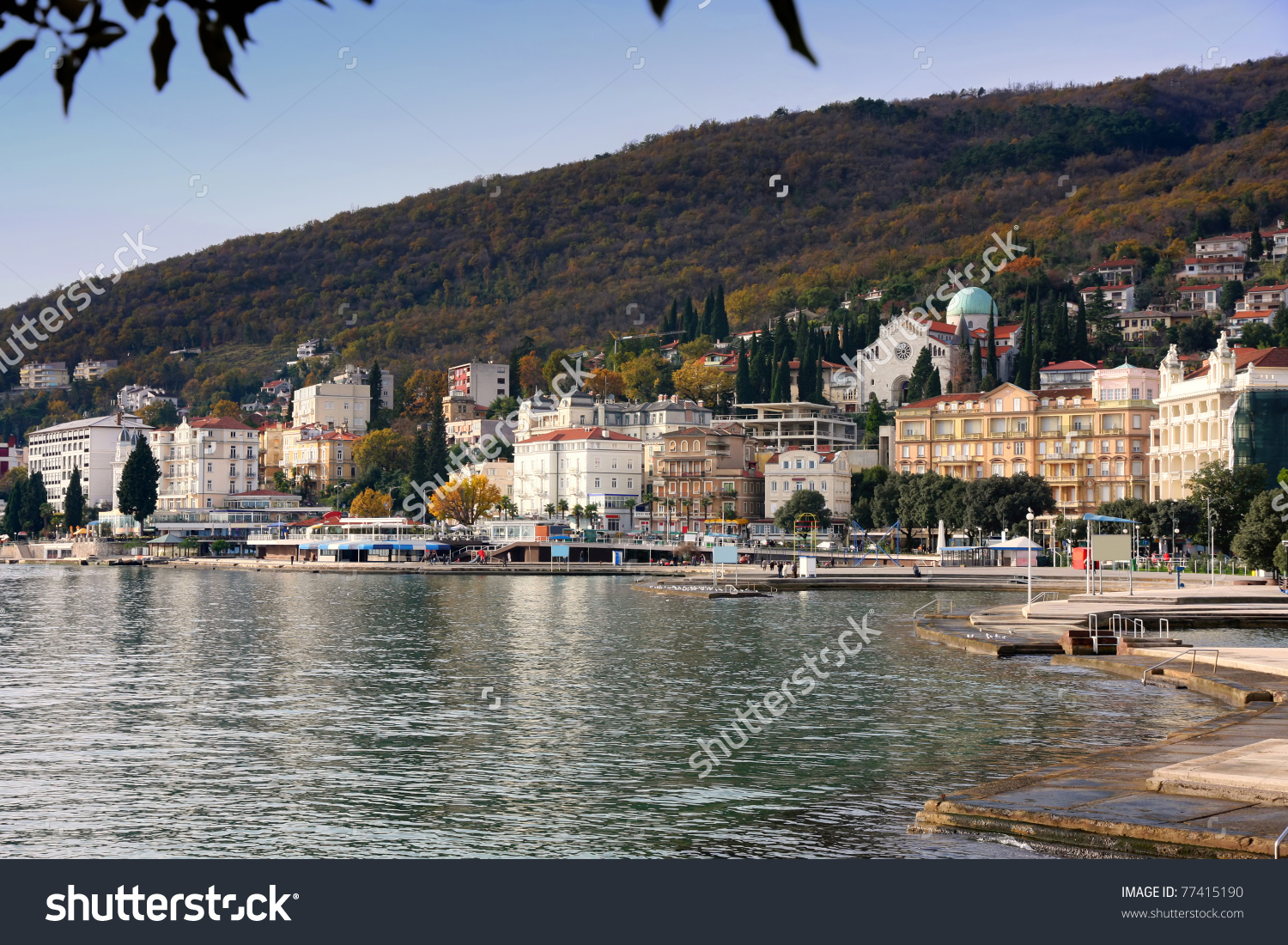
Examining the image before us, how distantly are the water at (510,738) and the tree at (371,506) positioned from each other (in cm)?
9412

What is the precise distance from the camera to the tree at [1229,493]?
251ft

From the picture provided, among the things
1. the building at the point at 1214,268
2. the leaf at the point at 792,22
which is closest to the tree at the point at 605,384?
the building at the point at 1214,268

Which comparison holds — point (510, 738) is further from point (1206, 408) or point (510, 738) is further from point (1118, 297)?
point (1118, 297)

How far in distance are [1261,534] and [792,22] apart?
6377 centimetres

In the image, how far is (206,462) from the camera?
177750 millimetres

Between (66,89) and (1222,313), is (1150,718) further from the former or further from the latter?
(1222,313)

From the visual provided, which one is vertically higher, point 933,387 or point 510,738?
point 933,387

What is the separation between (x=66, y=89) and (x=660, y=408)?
141 meters

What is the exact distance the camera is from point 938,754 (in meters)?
23.9

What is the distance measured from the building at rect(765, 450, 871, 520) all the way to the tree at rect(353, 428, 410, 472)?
53.8 metres

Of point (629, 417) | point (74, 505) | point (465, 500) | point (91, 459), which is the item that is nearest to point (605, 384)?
point (629, 417)

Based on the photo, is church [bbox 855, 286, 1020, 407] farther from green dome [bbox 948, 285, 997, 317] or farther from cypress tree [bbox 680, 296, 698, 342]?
cypress tree [bbox 680, 296, 698, 342]
